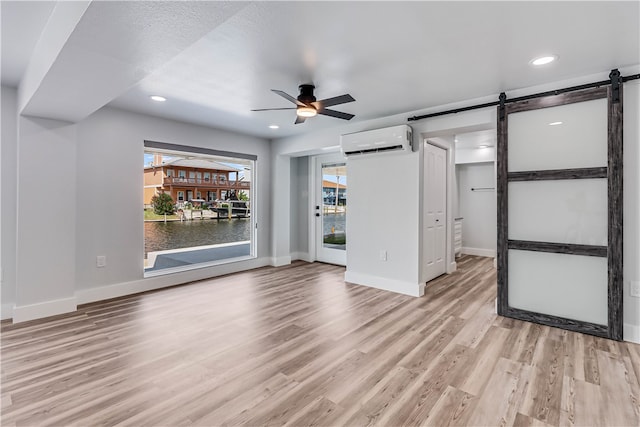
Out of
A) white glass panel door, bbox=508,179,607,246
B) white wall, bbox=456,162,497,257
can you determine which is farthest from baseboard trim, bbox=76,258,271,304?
white wall, bbox=456,162,497,257

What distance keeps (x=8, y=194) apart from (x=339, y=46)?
3664 millimetres

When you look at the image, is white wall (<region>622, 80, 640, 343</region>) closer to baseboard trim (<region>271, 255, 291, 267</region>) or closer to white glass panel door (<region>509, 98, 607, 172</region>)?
white glass panel door (<region>509, 98, 607, 172</region>)

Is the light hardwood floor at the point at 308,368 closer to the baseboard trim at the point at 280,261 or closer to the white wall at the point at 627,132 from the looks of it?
the white wall at the point at 627,132

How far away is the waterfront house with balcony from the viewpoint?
4.60 meters

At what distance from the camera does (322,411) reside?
1756 millimetres

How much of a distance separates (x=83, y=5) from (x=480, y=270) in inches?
233

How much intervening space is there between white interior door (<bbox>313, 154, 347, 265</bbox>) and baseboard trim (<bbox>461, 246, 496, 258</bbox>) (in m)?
3.10

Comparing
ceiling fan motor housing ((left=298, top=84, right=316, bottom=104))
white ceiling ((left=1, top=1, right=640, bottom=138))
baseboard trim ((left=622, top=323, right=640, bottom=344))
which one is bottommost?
baseboard trim ((left=622, top=323, right=640, bottom=344))

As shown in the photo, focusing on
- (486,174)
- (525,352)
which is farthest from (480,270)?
(525,352)

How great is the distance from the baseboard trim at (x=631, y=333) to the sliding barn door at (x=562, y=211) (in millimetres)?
53

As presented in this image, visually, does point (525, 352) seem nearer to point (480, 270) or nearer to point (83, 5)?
point (480, 270)

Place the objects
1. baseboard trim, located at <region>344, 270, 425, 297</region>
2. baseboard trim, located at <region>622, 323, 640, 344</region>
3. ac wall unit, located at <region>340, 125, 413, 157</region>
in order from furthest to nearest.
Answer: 1. baseboard trim, located at <region>344, 270, 425, 297</region>
2. ac wall unit, located at <region>340, 125, 413, 157</region>
3. baseboard trim, located at <region>622, 323, 640, 344</region>

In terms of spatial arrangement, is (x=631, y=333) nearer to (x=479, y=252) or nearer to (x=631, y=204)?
(x=631, y=204)

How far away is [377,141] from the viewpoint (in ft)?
13.2
